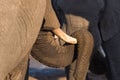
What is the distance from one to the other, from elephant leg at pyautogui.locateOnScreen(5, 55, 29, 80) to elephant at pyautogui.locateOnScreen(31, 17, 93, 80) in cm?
11

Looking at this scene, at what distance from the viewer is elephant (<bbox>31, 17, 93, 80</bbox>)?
205cm

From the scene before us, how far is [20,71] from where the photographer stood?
195cm

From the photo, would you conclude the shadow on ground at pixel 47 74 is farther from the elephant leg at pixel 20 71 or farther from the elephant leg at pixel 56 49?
the elephant leg at pixel 20 71

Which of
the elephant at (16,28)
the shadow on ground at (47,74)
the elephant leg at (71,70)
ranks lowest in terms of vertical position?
the shadow on ground at (47,74)

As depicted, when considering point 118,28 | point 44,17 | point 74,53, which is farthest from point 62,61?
point 118,28

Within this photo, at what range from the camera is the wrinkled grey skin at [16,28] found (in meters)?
1.58

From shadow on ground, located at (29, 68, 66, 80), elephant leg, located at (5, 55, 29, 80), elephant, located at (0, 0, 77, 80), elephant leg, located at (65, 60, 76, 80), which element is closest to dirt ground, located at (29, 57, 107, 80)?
shadow on ground, located at (29, 68, 66, 80)

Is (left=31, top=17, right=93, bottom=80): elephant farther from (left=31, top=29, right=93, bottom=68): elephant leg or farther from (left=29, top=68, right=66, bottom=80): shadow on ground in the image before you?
(left=29, top=68, right=66, bottom=80): shadow on ground

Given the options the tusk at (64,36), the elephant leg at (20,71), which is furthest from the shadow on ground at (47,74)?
the elephant leg at (20,71)

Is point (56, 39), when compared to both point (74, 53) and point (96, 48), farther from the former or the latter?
point (96, 48)

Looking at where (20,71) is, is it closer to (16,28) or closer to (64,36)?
(64,36)

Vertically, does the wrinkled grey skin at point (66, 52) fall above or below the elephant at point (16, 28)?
below

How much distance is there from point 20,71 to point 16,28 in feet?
1.18

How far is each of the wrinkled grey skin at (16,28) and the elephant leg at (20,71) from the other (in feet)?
0.50
